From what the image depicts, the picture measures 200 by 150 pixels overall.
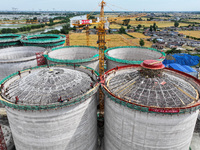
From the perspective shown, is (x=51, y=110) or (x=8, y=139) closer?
(x=51, y=110)

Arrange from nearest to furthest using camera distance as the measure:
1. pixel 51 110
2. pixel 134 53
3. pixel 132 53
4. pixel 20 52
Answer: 1. pixel 51 110
2. pixel 134 53
3. pixel 132 53
4. pixel 20 52

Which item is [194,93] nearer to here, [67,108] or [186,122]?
[186,122]

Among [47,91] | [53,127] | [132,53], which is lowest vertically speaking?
[53,127]

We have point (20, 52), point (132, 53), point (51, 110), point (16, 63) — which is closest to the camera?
point (51, 110)

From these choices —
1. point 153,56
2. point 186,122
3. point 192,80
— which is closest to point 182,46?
point 153,56

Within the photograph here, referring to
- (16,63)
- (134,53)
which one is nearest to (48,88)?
(16,63)

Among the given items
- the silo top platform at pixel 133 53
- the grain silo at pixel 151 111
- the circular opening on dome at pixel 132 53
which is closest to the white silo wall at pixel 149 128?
the grain silo at pixel 151 111

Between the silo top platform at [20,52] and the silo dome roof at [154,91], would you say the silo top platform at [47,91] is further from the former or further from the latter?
the silo top platform at [20,52]

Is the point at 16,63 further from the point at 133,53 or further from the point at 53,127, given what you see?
the point at 133,53
